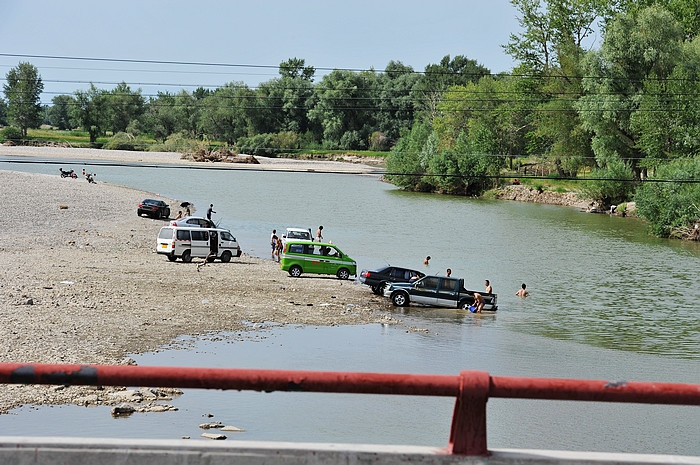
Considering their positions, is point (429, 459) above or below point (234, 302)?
above

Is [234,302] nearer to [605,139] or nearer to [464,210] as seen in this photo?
[464,210]

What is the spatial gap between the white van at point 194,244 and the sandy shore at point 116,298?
661 millimetres

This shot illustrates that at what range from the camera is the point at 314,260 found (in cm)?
4019

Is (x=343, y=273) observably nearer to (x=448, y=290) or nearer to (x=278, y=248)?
(x=278, y=248)

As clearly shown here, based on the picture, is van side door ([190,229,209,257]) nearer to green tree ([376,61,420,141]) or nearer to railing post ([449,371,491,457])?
railing post ([449,371,491,457])

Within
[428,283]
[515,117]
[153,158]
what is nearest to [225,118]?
[153,158]

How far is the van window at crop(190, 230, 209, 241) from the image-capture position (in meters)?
41.6

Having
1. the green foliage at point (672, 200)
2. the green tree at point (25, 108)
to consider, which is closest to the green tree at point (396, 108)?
the green tree at point (25, 108)

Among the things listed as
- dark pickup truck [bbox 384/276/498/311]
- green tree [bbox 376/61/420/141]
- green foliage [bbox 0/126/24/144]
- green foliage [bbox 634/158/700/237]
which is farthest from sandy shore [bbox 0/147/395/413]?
green tree [bbox 376/61/420/141]

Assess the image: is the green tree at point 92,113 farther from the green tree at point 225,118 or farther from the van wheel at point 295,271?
the van wheel at point 295,271

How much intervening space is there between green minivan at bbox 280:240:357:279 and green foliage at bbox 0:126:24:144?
127 meters

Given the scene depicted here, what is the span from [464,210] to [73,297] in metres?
63.3

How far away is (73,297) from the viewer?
28.6m

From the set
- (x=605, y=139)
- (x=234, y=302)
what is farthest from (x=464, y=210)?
(x=234, y=302)
